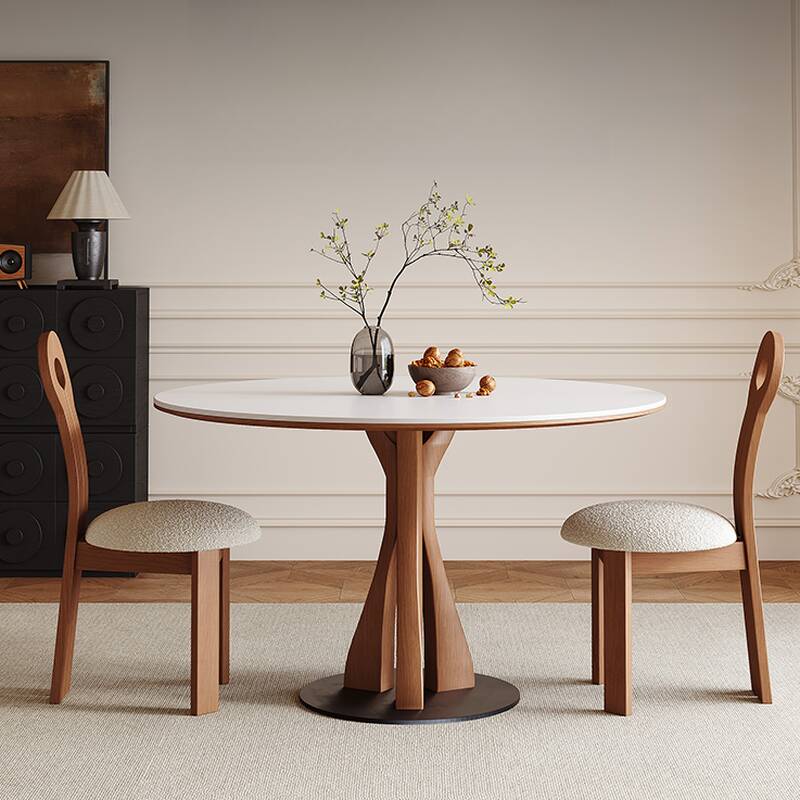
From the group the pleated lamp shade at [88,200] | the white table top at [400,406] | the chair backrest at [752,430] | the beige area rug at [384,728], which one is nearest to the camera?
the beige area rug at [384,728]

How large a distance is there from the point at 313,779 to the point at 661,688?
3.62ft

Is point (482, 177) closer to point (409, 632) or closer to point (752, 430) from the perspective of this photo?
point (752, 430)

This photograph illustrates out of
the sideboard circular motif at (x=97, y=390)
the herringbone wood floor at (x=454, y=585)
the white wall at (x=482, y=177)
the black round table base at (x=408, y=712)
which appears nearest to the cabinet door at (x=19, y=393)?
the sideboard circular motif at (x=97, y=390)

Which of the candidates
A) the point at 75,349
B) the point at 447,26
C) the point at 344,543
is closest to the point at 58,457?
the point at 75,349

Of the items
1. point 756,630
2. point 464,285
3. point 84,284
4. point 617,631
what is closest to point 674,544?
point 617,631

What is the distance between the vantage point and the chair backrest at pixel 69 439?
3162 mm

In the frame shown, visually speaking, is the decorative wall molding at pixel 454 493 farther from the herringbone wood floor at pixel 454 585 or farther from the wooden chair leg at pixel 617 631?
the wooden chair leg at pixel 617 631

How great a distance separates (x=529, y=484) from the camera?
202 inches

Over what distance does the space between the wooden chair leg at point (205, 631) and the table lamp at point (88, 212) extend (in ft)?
6.35

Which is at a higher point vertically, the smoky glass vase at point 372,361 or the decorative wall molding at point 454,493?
the smoky glass vase at point 372,361

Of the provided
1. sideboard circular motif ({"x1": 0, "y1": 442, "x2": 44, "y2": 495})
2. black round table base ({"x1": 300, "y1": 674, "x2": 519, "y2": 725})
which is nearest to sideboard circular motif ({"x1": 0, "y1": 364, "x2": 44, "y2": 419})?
sideboard circular motif ({"x1": 0, "y1": 442, "x2": 44, "y2": 495})

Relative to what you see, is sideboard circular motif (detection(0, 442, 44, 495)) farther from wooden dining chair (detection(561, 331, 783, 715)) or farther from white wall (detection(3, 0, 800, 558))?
wooden dining chair (detection(561, 331, 783, 715))

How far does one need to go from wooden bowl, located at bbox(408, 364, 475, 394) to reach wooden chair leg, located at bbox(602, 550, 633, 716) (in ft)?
1.91

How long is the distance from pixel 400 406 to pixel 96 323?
6.63 feet
